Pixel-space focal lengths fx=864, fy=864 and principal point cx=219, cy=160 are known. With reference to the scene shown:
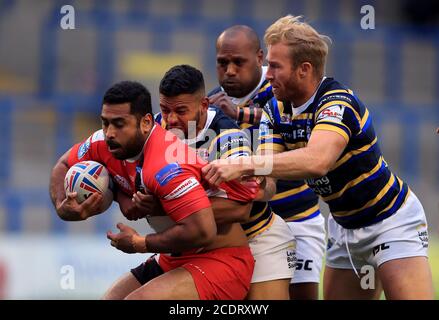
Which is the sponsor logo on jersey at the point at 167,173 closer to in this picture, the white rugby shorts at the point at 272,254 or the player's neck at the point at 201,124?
the player's neck at the point at 201,124

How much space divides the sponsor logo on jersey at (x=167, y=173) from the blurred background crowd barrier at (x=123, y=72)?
5.85 m

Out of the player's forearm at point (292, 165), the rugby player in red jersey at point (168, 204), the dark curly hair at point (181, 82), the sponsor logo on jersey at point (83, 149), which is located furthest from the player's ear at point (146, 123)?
the player's forearm at point (292, 165)

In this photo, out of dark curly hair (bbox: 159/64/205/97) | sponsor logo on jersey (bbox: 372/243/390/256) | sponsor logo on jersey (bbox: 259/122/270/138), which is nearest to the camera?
dark curly hair (bbox: 159/64/205/97)

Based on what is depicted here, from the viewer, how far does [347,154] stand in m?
5.41

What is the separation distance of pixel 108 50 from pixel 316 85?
9.30 metres

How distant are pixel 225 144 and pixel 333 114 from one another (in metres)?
0.67

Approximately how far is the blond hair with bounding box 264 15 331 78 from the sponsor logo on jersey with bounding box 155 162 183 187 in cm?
110

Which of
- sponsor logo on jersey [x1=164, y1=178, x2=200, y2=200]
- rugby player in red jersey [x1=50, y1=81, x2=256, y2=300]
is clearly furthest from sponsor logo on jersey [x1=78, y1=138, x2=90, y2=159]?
sponsor logo on jersey [x1=164, y1=178, x2=200, y2=200]

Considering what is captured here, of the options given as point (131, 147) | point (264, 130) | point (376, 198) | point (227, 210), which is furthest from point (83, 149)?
point (376, 198)

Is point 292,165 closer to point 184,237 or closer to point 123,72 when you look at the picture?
point 184,237

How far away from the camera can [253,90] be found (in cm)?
641

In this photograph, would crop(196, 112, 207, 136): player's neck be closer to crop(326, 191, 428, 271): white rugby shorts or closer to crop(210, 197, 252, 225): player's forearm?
crop(210, 197, 252, 225): player's forearm

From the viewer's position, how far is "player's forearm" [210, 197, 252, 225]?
5.04 m
